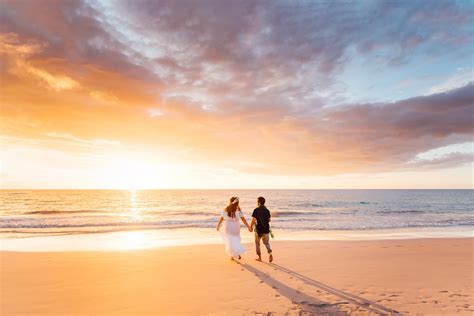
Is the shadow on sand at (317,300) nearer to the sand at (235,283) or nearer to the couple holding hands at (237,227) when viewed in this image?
the sand at (235,283)

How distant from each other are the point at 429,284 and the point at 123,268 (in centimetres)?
933

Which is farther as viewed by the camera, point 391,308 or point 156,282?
point 156,282

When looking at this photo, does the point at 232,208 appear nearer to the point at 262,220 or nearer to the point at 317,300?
the point at 262,220

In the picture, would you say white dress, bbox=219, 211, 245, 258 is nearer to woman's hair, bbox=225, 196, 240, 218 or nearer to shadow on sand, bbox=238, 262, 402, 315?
woman's hair, bbox=225, 196, 240, 218

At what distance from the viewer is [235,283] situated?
28.2 ft

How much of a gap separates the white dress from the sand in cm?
42

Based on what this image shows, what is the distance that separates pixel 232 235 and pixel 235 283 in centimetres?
300

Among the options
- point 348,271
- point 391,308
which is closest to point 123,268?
point 348,271

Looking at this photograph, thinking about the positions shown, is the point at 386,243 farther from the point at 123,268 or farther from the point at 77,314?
the point at 77,314

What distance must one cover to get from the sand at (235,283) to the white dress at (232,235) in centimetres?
42

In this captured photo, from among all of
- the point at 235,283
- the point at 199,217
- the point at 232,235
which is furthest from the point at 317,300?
the point at 199,217

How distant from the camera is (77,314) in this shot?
6.63 meters

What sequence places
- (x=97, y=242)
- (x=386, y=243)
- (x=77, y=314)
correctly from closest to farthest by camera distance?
(x=77, y=314) → (x=386, y=243) → (x=97, y=242)

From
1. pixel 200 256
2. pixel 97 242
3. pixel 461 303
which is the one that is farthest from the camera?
pixel 97 242
